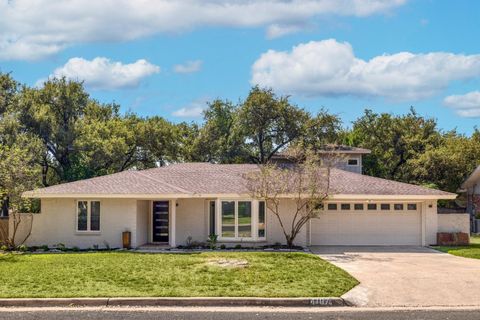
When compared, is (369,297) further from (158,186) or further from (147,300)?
(158,186)

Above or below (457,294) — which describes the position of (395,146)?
above

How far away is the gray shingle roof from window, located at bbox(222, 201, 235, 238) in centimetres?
63

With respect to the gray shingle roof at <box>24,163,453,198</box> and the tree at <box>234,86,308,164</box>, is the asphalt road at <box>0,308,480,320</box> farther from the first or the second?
the tree at <box>234,86,308,164</box>

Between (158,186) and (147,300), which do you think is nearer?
(147,300)

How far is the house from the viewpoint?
25562mm

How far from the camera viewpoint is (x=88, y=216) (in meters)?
25.8

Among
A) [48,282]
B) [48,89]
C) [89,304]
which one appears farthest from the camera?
[48,89]

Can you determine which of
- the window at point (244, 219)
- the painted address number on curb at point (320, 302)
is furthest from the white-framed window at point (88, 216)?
the painted address number on curb at point (320, 302)

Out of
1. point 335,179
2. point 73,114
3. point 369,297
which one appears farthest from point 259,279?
point 73,114

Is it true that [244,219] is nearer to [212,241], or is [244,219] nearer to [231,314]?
[212,241]

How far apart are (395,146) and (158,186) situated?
1158 inches

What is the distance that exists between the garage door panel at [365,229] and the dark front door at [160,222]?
6.52m

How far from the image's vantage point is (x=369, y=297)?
14.3 m

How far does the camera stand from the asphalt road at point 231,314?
40.5ft
